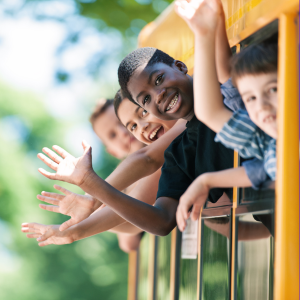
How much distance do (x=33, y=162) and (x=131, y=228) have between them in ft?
4.68

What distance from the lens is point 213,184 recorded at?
612 millimetres

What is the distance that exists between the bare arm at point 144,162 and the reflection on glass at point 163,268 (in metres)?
0.39

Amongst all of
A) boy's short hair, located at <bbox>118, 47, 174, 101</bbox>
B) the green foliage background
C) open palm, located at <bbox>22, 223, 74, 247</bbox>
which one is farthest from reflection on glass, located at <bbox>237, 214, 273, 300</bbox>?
the green foliage background

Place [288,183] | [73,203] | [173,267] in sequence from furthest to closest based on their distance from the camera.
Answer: [173,267] < [73,203] < [288,183]

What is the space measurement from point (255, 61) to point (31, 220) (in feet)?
7.93

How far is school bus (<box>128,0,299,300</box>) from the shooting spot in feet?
1.67

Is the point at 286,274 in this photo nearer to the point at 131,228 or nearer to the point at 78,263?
the point at 131,228

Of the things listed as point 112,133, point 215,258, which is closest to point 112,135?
point 112,133

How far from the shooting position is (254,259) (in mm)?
642

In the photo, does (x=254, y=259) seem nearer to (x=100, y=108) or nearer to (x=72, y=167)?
(x=72, y=167)

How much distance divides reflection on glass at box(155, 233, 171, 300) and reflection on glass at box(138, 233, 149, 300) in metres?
0.20

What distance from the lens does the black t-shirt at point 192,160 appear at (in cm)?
71

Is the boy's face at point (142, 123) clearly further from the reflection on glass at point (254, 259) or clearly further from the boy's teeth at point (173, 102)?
the reflection on glass at point (254, 259)

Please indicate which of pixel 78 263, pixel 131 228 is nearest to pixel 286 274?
pixel 131 228
